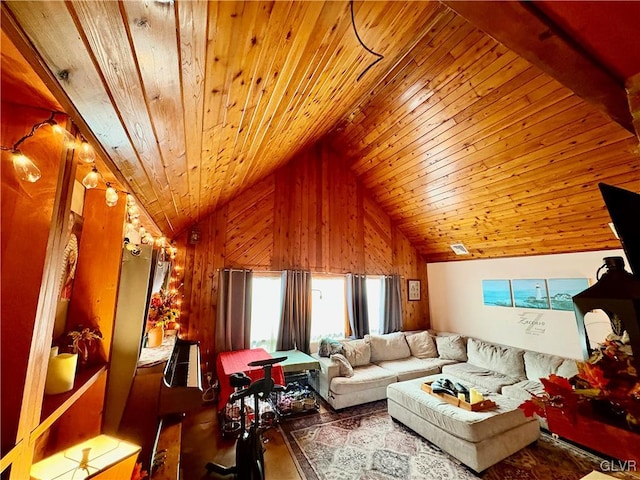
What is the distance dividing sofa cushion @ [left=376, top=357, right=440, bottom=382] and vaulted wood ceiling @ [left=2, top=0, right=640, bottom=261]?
2308 millimetres

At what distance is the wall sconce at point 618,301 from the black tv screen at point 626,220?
44 millimetres

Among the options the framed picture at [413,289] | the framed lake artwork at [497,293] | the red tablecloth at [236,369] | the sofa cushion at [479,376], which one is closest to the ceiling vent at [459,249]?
the framed lake artwork at [497,293]

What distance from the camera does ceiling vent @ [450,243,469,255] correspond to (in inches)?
197

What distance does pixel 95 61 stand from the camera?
2.52 ft

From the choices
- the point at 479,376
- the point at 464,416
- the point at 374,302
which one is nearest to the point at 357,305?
the point at 374,302

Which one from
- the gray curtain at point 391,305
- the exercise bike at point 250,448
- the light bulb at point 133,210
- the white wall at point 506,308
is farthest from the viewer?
the gray curtain at point 391,305

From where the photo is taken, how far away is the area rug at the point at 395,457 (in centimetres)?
239

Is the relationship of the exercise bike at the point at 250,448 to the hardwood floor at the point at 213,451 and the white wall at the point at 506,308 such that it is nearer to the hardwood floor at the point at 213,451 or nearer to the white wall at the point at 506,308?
the hardwood floor at the point at 213,451

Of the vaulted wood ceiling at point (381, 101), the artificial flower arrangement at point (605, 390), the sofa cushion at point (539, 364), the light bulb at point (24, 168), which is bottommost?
the sofa cushion at point (539, 364)

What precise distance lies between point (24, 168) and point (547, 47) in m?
1.53

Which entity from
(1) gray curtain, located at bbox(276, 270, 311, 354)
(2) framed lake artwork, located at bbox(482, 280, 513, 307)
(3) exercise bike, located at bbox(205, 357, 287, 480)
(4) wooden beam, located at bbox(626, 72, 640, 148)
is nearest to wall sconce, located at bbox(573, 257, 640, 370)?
(4) wooden beam, located at bbox(626, 72, 640, 148)

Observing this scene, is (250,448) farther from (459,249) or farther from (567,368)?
(459,249)

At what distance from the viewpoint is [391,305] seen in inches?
210

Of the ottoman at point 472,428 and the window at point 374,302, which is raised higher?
the window at point 374,302
